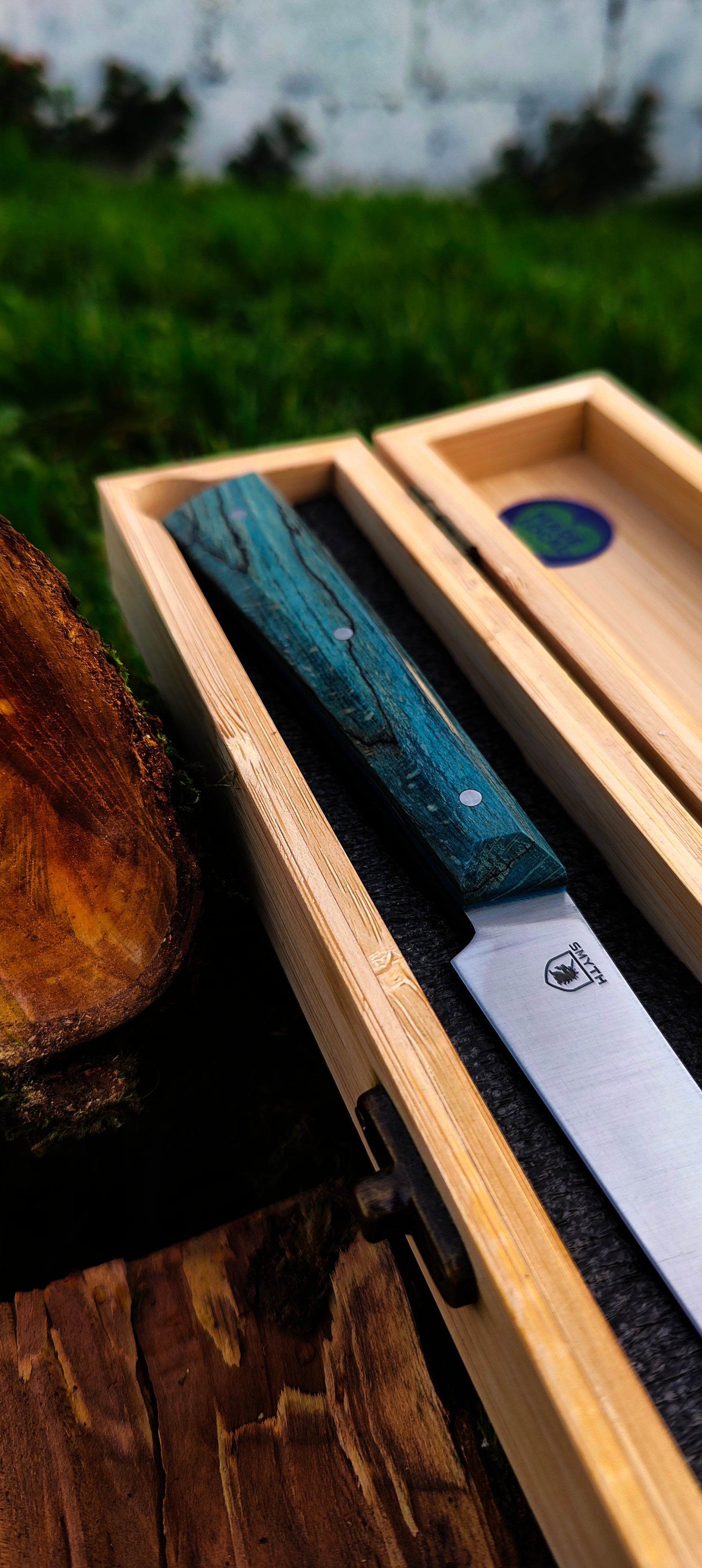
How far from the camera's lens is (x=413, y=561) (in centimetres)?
94

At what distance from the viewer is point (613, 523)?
1.13m

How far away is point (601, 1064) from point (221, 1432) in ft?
1.34

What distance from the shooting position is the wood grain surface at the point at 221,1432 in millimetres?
646

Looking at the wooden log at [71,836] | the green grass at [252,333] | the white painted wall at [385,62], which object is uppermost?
the white painted wall at [385,62]

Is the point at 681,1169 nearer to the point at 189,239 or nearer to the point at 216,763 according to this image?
the point at 216,763

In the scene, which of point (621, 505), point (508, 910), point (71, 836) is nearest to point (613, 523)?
point (621, 505)

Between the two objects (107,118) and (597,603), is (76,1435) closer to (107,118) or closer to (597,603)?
(597,603)

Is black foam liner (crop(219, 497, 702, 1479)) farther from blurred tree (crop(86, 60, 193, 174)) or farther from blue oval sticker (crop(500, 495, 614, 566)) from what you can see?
blurred tree (crop(86, 60, 193, 174))

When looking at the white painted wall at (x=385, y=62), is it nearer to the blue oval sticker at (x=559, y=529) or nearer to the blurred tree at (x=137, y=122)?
the blurred tree at (x=137, y=122)

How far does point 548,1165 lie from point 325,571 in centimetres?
54

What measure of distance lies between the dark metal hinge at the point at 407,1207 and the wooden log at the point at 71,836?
0.70 ft

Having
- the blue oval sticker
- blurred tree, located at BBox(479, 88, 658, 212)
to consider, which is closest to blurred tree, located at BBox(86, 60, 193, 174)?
blurred tree, located at BBox(479, 88, 658, 212)

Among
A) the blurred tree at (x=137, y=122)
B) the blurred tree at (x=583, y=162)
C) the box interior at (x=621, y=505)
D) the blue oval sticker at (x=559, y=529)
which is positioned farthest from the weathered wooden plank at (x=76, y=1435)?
the blurred tree at (x=583, y=162)

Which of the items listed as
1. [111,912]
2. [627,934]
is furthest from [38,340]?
[627,934]
